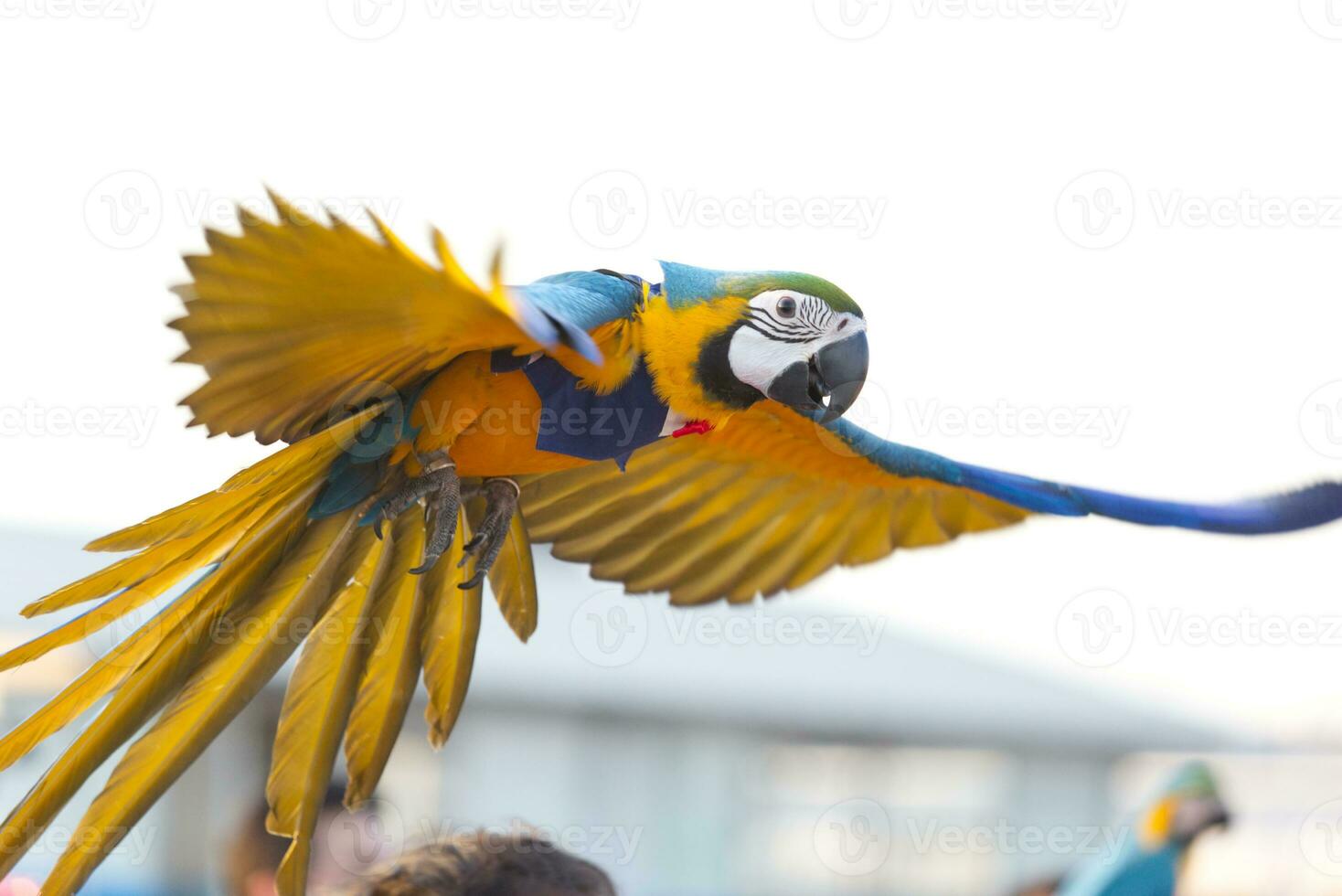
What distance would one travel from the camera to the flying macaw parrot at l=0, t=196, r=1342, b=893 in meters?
1.27

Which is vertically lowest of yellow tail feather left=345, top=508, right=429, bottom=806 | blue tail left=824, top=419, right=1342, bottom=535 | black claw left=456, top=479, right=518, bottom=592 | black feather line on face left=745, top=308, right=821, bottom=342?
yellow tail feather left=345, top=508, right=429, bottom=806

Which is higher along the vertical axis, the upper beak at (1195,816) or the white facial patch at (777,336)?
the white facial patch at (777,336)

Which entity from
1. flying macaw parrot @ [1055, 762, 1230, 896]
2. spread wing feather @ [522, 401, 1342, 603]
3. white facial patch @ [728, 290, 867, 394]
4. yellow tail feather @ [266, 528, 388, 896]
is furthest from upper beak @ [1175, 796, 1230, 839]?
yellow tail feather @ [266, 528, 388, 896]

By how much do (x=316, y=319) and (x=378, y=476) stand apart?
0.37 meters

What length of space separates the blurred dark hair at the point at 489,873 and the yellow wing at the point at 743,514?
1.76 ft

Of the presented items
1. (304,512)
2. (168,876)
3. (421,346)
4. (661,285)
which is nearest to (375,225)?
(421,346)

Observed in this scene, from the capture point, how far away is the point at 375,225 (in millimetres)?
1156

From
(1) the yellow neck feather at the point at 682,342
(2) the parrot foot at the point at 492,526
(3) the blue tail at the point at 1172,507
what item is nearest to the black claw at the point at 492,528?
(2) the parrot foot at the point at 492,526

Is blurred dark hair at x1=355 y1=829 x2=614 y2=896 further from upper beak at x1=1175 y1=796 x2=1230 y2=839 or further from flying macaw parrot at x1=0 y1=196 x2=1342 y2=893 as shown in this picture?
upper beak at x1=1175 y1=796 x2=1230 y2=839

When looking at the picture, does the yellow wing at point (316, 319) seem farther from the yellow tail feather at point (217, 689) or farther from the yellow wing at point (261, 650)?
the yellow tail feather at point (217, 689)

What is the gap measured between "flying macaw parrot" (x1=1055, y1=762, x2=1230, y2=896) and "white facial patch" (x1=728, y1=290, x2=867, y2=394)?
1609mm

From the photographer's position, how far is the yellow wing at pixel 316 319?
1195 mm

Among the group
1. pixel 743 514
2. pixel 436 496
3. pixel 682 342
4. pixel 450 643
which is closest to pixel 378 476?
pixel 436 496

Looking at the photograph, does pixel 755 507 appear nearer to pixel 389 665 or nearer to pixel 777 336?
pixel 777 336
